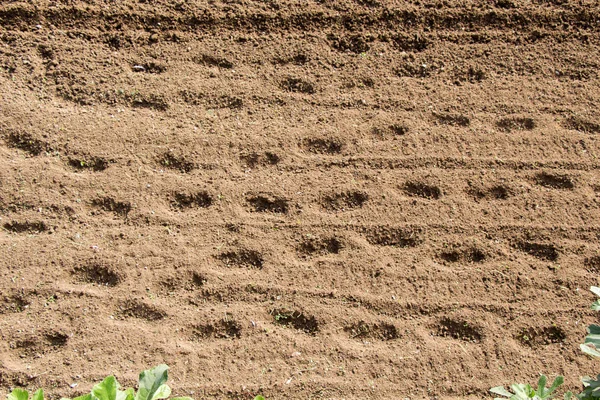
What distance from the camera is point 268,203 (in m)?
3.38

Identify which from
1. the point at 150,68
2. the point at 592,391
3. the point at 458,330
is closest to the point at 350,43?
the point at 150,68

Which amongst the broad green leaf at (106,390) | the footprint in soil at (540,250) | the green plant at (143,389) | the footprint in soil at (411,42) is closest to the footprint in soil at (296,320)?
the footprint in soil at (540,250)

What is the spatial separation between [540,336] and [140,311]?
1.96 m

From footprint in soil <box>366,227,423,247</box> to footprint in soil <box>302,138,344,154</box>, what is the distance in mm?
484

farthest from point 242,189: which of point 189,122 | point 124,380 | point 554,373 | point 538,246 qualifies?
point 554,373

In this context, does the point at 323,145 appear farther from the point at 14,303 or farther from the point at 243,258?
the point at 14,303

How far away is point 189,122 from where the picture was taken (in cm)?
349

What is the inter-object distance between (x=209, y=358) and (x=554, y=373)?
166cm

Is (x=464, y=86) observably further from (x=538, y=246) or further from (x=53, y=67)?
(x=53, y=67)

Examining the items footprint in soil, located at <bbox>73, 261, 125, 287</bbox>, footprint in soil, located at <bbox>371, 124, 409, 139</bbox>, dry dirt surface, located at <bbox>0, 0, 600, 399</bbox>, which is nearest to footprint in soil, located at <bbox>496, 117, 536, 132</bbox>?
dry dirt surface, located at <bbox>0, 0, 600, 399</bbox>

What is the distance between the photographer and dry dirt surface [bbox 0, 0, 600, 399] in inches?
123

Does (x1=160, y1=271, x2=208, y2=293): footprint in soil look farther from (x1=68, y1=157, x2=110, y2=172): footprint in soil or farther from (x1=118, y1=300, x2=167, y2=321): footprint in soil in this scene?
(x1=68, y1=157, x2=110, y2=172): footprint in soil

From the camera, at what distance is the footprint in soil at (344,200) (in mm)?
Answer: 3379

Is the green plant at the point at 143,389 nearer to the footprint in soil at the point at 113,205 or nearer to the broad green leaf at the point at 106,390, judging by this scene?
the broad green leaf at the point at 106,390
